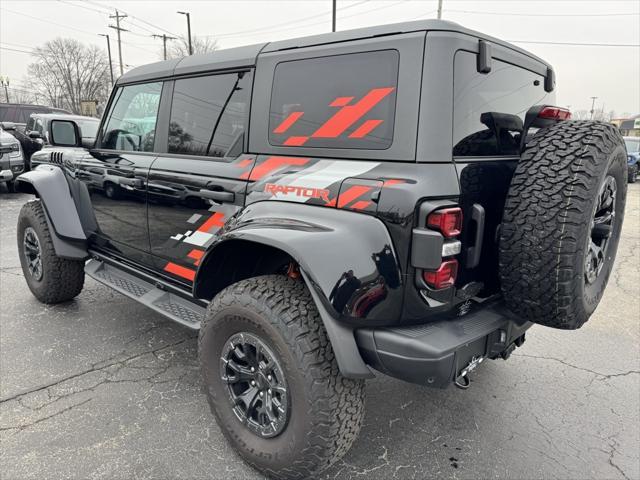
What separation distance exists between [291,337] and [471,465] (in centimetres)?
119

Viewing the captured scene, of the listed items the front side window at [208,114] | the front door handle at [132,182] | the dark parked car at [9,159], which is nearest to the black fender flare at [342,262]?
the front side window at [208,114]

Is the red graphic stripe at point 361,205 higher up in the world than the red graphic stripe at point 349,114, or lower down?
lower down

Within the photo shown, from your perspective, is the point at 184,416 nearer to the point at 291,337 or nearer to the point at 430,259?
the point at 291,337

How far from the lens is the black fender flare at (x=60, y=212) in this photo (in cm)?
368

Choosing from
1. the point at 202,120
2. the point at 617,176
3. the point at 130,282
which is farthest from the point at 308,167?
the point at 130,282

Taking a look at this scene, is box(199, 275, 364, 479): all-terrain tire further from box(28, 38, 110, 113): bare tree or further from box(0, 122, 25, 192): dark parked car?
box(28, 38, 110, 113): bare tree

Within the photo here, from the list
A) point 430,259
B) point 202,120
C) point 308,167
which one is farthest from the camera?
point 202,120

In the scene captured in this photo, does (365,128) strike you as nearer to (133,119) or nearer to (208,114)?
(208,114)

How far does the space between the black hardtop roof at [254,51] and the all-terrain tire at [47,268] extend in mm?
1374

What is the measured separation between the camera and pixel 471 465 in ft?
7.44

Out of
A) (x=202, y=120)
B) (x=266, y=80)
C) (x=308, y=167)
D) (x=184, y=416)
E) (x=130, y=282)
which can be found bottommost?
(x=184, y=416)

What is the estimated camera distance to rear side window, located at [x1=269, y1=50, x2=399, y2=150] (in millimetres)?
1920

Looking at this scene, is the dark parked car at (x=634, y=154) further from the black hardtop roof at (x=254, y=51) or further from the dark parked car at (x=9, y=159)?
the dark parked car at (x=9, y=159)

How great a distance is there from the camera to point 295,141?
2.24 m
